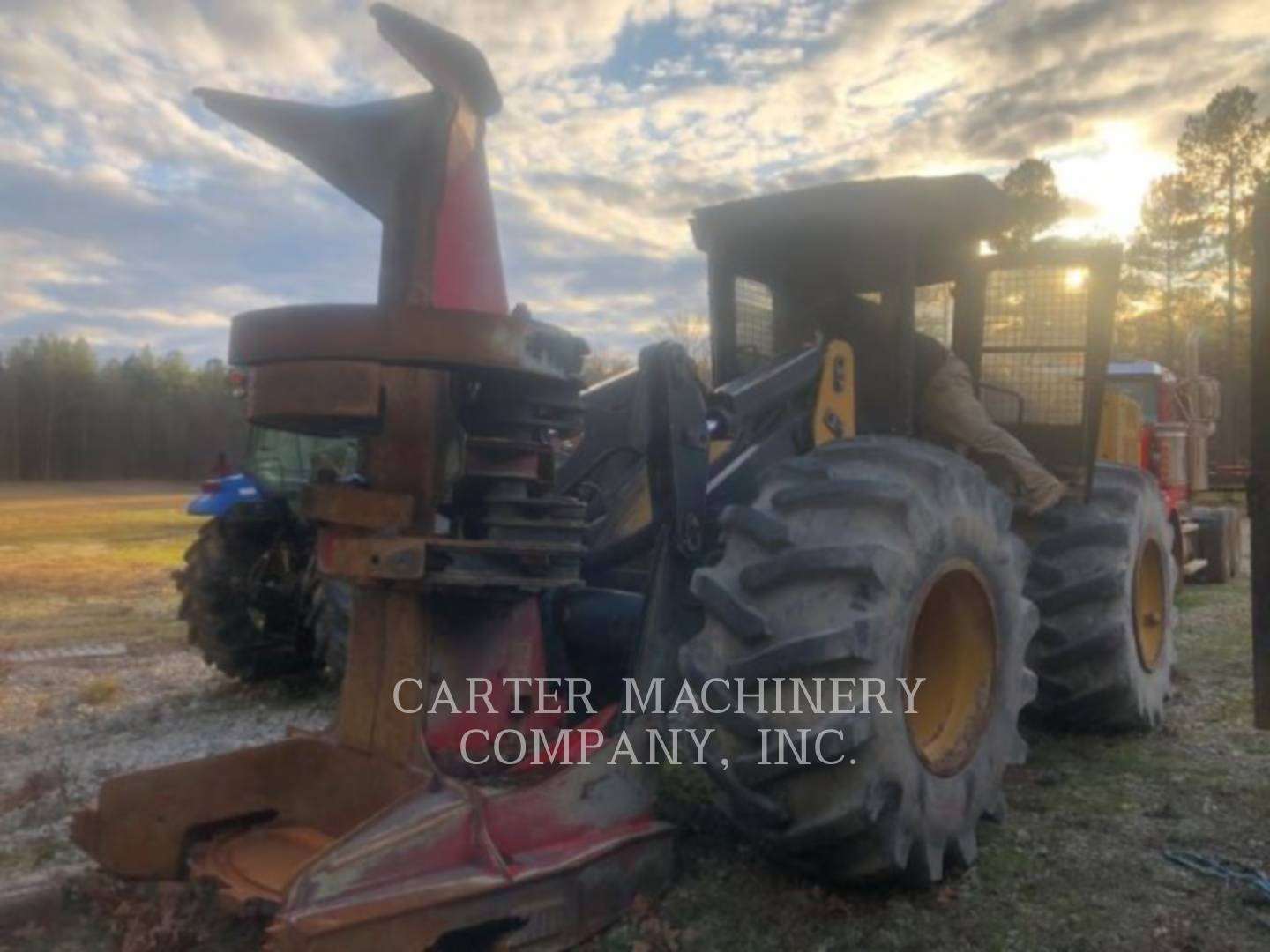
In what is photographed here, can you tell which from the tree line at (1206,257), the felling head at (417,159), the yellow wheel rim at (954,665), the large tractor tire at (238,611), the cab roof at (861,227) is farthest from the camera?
the tree line at (1206,257)

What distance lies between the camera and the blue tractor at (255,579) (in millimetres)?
7918

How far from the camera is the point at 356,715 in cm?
370

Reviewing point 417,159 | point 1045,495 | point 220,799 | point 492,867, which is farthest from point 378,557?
point 1045,495

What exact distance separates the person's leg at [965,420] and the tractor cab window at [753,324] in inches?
32.1

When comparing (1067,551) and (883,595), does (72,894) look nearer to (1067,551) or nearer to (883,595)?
(883,595)

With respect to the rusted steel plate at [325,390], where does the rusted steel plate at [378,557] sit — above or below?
below

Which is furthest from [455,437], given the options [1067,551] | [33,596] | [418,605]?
[33,596]

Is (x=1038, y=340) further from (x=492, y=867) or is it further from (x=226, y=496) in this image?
(x=226, y=496)

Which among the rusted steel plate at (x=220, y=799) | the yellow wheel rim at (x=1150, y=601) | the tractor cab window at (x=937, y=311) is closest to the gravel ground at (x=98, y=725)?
the rusted steel plate at (x=220, y=799)

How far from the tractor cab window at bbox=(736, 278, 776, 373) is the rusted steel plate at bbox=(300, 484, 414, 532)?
248cm

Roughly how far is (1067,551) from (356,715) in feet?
12.1

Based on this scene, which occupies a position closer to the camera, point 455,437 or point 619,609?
point 455,437

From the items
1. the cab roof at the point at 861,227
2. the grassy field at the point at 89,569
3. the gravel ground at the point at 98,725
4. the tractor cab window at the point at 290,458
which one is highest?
the cab roof at the point at 861,227

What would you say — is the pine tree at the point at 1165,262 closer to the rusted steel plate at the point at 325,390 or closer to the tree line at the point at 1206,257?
the tree line at the point at 1206,257
